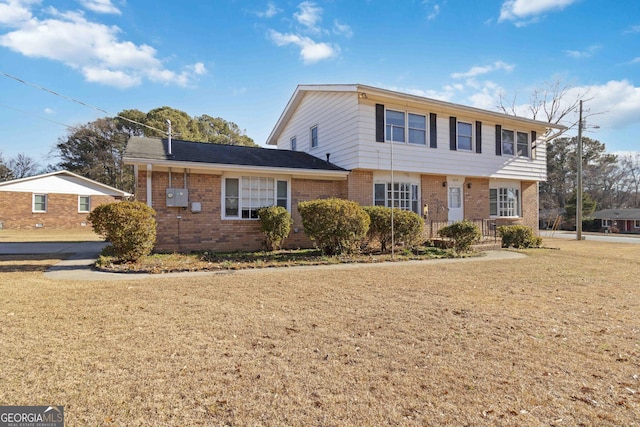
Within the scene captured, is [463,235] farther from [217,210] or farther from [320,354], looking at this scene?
[320,354]

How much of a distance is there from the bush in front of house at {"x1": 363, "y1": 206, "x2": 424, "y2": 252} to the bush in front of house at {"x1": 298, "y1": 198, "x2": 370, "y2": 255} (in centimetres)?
77

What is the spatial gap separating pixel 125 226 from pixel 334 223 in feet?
17.9

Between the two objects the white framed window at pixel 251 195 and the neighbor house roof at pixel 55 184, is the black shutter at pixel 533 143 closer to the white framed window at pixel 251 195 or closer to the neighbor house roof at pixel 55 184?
the white framed window at pixel 251 195

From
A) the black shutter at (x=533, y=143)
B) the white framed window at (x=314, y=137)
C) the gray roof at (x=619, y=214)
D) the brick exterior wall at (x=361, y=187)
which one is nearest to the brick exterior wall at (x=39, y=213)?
the white framed window at (x=314, y=137)

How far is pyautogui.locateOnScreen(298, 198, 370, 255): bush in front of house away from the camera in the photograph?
10.1 meters

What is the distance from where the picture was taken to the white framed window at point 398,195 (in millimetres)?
13750

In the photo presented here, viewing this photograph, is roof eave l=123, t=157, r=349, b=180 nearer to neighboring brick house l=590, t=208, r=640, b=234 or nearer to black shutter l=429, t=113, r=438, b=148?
black shutter l=429, t=113, r=438, b=148

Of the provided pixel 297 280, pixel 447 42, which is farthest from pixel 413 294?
pixel 447 42

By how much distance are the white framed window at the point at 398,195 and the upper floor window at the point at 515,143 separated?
17.8ft

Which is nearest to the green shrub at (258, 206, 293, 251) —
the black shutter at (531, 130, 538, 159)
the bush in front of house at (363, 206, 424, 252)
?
the bush in front of house at (363, 206, 424, 252)

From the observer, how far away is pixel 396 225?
11.3 metres

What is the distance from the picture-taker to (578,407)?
254 cm

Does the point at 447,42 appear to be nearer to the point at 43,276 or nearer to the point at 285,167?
the point at 285,167

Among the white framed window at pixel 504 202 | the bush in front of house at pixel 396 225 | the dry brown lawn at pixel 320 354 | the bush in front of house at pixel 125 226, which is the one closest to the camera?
the dry brown lawn at pixel 320 354
